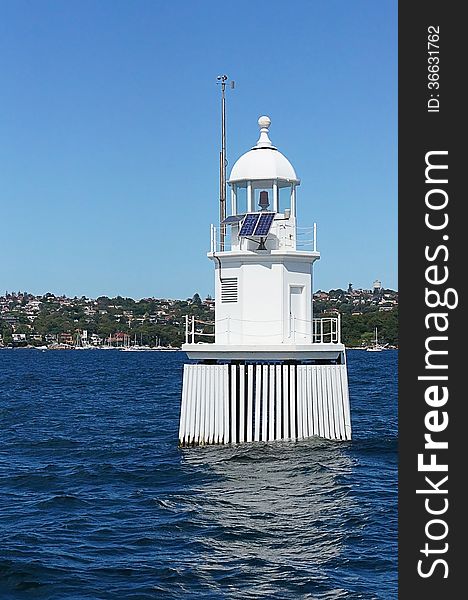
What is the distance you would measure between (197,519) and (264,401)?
6052mm

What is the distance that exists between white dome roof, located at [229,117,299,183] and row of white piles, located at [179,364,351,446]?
18.1 ft

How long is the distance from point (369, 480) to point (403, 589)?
13.7 m

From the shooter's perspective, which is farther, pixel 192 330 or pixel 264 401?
pixel 192 330

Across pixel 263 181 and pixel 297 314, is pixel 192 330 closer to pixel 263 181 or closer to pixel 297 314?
pixel 297 314

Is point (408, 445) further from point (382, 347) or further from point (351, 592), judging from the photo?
point (382, 347)

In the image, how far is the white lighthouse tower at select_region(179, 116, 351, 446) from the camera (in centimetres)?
2402

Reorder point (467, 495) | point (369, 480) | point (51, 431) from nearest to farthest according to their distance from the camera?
point (467, 495)
point (369, 480)
point (51, 431)

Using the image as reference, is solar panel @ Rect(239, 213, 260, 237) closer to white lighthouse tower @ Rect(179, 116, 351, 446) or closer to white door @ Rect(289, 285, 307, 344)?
white lighthouse tower @ Rect(179, 116, 351, 446)

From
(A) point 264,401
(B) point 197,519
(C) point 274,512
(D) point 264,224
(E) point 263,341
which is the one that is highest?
(D) point 264,224

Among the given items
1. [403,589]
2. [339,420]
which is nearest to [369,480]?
[339,420]

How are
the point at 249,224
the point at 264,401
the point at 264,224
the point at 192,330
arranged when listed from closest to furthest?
the point at 264,401, the point at 192,330, the point at 264,224, the point at 249,224

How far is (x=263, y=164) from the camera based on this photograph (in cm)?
2627

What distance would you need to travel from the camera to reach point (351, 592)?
1383 centimetres

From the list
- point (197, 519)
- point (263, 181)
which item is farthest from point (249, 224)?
point (197, 519)
